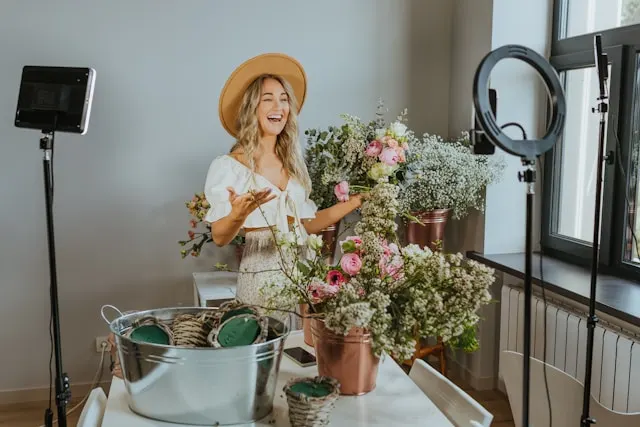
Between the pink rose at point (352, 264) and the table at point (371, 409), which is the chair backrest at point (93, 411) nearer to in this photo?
the table at point (371, 409)

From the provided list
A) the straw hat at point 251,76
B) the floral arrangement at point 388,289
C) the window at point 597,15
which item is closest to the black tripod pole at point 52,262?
the straw hat at point 251,76

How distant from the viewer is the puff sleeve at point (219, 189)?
225 centimetres

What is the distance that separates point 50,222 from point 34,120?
332 mm

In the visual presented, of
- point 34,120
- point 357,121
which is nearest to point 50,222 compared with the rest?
point 34,120

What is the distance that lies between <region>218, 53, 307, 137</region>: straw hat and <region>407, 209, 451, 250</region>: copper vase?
35.5 inches

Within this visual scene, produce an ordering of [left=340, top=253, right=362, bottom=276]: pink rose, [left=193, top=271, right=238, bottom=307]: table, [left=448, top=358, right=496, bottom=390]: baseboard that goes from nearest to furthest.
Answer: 1. [left=340, top=253, right=362, bottom=276]: pink rose
2. [left=193, top=271, right=238, bottom=307]: table
3. [left=448, top=358, right=496, bottom=390]: baseboard

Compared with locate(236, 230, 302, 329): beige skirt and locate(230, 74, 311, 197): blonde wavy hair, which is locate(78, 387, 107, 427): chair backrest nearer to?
locate(236, 230, 302, 329): beige skirt

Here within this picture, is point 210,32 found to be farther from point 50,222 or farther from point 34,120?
point 50,222

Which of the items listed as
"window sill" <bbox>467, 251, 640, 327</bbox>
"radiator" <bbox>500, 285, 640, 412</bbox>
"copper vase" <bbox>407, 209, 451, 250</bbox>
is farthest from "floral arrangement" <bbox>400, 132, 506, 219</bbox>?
"radiator" <bbox>500, 285, 640, 412</bbox>

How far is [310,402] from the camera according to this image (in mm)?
1396

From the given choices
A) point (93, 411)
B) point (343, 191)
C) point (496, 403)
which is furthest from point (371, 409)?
point (496, 403)

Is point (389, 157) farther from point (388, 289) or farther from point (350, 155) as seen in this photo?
point (388, 289)

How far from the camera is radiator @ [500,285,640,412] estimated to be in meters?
2.25

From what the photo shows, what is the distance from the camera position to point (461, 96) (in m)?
3.31
